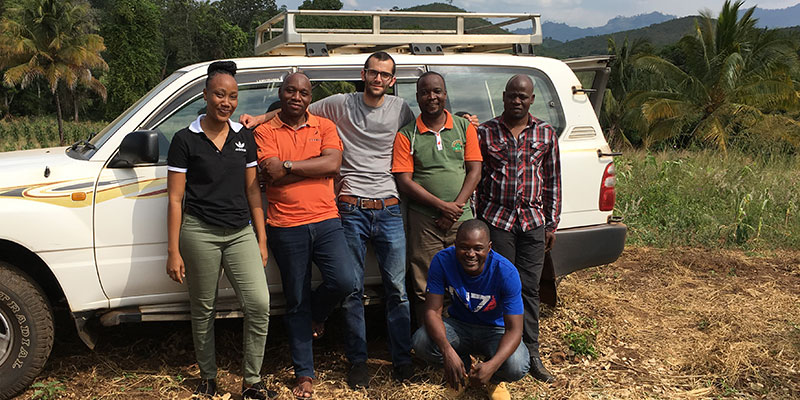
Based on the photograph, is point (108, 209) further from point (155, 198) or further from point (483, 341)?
point (483, 341)

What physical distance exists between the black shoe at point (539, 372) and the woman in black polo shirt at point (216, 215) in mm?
1722

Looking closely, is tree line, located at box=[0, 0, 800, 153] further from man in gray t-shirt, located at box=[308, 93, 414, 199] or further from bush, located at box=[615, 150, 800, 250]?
man in gray t-shirt, located at box=[308, 93, 414, 199]

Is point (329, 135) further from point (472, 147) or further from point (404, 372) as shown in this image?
point (404, 372)

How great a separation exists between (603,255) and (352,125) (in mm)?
2070

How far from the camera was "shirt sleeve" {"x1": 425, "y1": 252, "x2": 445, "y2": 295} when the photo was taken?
3.66m

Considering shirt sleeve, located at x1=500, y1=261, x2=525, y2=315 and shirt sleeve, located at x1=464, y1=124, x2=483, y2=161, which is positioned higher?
shirt sleeve, located at x1=464, y1=124, x2=483, y2=161

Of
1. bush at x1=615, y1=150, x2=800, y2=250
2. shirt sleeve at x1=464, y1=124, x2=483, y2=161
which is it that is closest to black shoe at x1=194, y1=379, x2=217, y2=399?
shirt sleeve at x1=464, y1=124, x2=483, y2=161

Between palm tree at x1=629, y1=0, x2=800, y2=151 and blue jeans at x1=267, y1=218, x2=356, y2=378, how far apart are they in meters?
21.2

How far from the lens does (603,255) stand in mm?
4613

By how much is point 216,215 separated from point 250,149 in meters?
0.41

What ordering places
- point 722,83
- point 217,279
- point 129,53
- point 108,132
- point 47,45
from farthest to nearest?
point 129,53 → point 47,45 → point 722,83 → point 108,132 → point 217,279

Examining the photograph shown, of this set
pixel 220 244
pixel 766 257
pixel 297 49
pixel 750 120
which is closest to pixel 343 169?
pixel 220 244

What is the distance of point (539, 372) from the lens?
4113 millimetres


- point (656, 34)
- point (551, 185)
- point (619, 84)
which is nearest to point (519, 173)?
point (551, 185)
